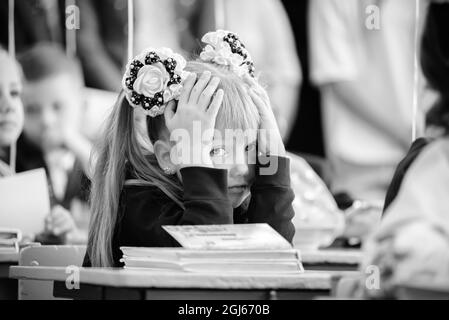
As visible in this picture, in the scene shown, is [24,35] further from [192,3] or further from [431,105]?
[431,105]

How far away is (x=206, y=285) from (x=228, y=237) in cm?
17

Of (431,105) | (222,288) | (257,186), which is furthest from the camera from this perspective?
(257,186)

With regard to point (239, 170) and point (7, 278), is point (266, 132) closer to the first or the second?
point (239, 170)

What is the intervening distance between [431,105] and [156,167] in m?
0.91

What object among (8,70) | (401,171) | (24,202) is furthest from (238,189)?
(8,70)

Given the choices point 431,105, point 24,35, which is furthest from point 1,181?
point 431,105

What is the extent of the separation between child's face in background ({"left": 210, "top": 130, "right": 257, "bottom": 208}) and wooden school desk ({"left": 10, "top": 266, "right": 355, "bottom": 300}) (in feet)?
1.55

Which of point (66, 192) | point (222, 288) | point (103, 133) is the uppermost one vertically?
point (103, 133)

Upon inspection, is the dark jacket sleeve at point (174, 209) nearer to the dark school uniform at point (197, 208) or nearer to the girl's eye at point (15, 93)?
the dark school uniform at point (197, 208)

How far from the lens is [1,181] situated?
11.1ft

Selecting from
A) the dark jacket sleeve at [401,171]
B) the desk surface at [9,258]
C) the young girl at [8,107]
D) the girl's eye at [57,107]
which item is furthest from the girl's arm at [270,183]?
the girl's eye at [57,107]

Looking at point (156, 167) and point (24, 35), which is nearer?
point (156, 167)

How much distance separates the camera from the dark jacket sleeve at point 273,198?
1.99 m

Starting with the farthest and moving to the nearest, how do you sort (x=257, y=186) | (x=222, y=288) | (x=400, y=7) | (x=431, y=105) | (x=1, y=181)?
(x=400, y=7)
(x=1, y=181)
(x=257, y=186)
(x=222, y=288)
(x=431, y=105)
